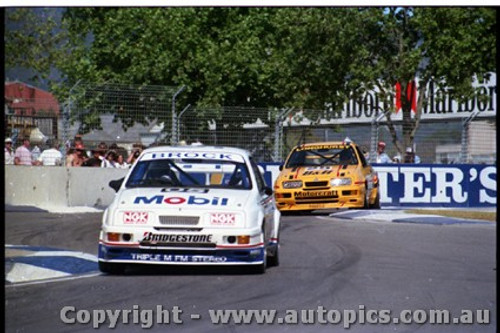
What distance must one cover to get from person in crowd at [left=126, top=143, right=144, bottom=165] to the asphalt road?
1.34m

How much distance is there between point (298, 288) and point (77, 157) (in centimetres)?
664

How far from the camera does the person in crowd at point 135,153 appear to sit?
469 inches

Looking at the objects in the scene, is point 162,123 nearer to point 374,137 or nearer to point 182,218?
point 182,218

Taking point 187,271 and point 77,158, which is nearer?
point 187,271

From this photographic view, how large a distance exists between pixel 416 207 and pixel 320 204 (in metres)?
5.23

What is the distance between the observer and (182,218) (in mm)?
7504

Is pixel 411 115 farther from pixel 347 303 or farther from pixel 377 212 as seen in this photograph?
pixel 347 303

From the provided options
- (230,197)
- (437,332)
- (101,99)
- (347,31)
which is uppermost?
(347,31)

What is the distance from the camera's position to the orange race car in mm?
13188

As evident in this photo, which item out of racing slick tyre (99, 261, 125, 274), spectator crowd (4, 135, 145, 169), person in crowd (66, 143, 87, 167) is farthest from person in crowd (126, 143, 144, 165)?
racing slick tyre (99, 261, 125, 274)

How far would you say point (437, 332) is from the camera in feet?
18.9

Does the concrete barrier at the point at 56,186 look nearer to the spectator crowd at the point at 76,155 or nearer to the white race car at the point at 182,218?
the spectator crowd at the point at 76,155
